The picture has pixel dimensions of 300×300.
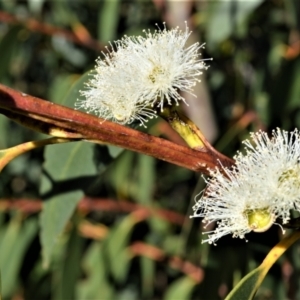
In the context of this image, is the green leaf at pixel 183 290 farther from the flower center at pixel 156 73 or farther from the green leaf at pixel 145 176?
the flower center at pixel 156 73

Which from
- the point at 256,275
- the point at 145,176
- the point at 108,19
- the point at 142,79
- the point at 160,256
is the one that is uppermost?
the point at 108,19

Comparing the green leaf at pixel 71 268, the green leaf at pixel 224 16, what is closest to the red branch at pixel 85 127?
the green leaf at pixel 71 268

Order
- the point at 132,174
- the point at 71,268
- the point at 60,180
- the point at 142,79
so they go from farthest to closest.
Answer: the point at 132,174
the point at 71,268
the point at 60,180
the point at 142,79

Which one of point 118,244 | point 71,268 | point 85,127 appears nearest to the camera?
point 85,127

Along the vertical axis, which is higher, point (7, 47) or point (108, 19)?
point (108, 19)

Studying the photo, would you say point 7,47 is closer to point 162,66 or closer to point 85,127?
point 162,66

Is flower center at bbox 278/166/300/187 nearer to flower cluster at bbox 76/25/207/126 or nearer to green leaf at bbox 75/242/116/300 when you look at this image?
flower cluster at bbox 76/25/207/126

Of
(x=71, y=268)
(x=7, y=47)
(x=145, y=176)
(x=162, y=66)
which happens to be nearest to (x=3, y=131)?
(x=7, y=47)

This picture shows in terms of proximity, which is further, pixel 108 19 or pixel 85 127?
pixel 108 19

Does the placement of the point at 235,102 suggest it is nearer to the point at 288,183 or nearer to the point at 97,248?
the point at 97,248
